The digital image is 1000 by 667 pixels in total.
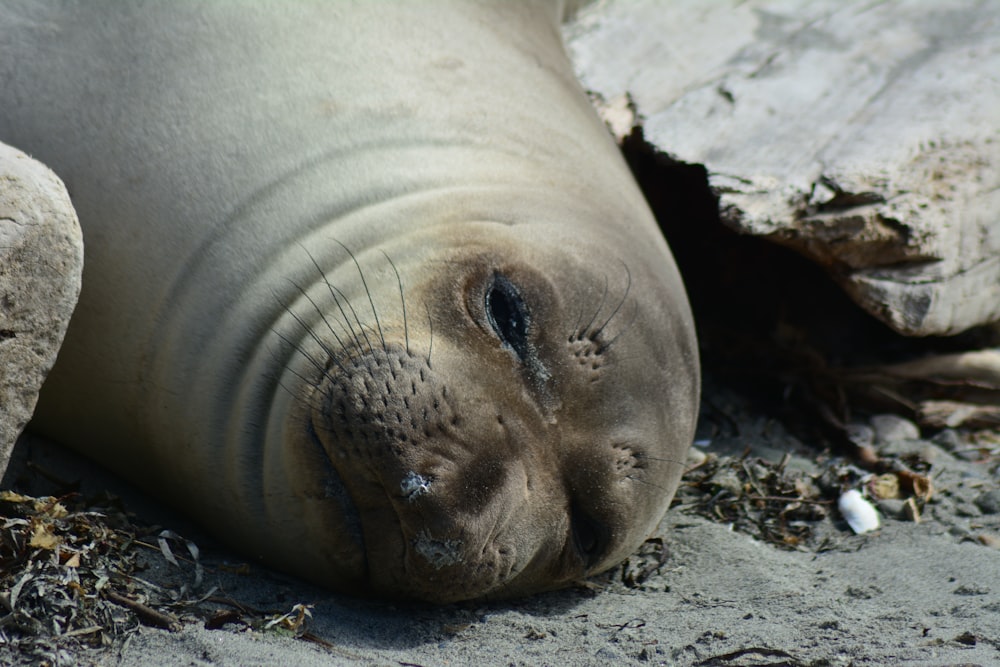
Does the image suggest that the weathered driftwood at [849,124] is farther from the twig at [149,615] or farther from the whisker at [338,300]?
the twig at [149,615]

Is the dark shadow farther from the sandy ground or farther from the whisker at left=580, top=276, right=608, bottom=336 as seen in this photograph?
the whisker at left=580, top=276, right=608, bottom=336

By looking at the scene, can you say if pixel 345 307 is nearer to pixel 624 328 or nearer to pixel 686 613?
pixel 624 328

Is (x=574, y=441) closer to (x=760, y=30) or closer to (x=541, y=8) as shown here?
(x=541, y=8)

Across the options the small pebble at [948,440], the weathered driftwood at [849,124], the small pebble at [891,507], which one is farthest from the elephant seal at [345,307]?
the small pebble at [948,440]

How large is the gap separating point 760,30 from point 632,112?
34.5 inches

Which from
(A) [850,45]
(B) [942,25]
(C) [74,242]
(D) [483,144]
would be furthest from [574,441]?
(B) [942,25]

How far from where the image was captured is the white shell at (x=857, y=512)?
340cm

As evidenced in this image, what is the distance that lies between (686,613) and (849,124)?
216 cm

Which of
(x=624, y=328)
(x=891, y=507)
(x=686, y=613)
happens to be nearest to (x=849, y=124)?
(x=891, y=507)

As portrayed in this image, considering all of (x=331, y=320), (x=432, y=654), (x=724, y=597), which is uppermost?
(x=331, y=320)

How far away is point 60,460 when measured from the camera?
303 centimetres

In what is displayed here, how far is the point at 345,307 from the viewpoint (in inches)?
103

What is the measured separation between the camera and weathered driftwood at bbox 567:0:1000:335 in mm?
3812

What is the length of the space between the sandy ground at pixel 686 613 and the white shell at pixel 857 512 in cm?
4
